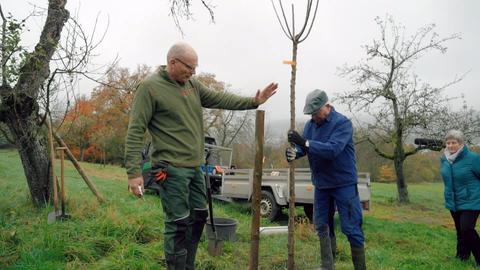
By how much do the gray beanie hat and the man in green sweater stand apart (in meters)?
1.15

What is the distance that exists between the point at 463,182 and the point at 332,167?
7.79ft

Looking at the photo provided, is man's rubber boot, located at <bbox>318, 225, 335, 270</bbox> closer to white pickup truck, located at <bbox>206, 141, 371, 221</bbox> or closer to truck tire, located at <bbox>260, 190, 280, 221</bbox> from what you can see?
white pickup truck, located at <bbox>206, 141, 371, 221</bbox>

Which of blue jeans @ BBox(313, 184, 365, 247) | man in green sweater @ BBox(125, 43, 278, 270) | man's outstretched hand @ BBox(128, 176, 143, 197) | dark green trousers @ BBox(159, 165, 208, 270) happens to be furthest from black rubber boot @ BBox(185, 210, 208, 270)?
blue jeans @ BBox(313, 184, 365, 247)

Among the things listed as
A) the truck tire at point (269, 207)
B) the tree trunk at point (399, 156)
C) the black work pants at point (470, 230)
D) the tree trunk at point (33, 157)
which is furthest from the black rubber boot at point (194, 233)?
the tree trunk at point (399, 156)

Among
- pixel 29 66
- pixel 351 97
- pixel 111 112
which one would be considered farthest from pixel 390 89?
pixel 111 112

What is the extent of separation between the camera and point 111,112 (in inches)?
1310

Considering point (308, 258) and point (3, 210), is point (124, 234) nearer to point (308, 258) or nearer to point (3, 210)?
point (308, 258)

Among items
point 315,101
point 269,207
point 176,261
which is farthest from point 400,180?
point 176,261

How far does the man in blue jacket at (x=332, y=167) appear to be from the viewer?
349 centimetres

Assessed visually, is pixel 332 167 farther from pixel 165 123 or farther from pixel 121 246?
pixel 121 246

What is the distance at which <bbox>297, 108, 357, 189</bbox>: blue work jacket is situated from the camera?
11.5ft

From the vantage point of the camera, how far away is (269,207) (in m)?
8.24

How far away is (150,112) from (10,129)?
434cm

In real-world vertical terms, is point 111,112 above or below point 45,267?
above
